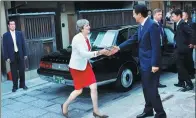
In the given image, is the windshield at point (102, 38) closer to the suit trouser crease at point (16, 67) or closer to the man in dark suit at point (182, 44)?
the man in dark suit at point (182, 44)

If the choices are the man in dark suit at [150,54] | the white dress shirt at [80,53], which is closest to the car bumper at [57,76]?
A: the white dress shirt at [80,53]

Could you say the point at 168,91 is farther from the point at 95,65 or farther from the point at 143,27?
the point at 143,27

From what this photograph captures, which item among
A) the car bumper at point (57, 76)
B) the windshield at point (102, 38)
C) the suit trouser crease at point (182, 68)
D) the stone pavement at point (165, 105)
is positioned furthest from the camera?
the windshield at point (102, 38)

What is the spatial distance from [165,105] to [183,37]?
6.00 ft

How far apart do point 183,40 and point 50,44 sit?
4224 millimetres

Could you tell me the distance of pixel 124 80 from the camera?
21.2 ft

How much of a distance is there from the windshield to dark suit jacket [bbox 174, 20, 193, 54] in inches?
56.3

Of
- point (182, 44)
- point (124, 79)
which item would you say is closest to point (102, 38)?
point (124, 79)

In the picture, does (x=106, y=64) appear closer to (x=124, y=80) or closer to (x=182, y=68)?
(x=124, y=80)

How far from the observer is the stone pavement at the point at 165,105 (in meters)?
4.66

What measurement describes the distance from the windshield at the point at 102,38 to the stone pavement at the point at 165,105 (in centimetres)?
128

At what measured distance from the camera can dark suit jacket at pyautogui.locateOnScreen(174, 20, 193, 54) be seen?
610 cm

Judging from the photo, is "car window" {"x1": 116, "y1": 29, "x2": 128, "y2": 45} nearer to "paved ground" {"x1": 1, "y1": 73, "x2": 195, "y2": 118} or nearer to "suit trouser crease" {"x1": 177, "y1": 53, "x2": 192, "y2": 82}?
"paved ground" {"x1": 1, "y1": 73, "x2": 195, "y2": 118}

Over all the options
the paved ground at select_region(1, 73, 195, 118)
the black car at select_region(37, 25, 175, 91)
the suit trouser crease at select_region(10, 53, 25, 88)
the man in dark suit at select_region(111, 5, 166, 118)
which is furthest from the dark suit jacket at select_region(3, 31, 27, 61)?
the man in dark suit at select_region(111, 5, 166, 118)
